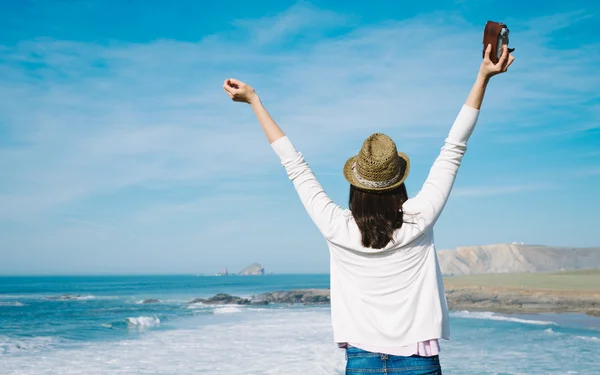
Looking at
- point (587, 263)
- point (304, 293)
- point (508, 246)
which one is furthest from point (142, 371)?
point (508, 246)

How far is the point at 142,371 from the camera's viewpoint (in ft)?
38.1

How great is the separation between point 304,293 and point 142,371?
28208 mm

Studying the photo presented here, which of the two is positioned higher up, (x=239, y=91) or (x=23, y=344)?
(x=239, y=91)

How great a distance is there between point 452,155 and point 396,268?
0.33 meters

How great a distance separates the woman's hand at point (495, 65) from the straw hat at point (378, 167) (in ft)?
0.97

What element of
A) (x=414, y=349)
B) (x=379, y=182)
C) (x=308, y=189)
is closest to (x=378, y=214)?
(x=379, y=182)

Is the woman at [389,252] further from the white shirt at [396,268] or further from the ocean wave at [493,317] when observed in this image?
the ocean wave at [493,317]

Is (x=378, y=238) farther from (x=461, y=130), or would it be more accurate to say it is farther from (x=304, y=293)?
(x=304, y=293)

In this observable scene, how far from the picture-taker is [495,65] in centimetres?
149

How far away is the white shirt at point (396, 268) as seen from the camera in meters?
1.49

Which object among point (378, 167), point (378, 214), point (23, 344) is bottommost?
point (23, 344)

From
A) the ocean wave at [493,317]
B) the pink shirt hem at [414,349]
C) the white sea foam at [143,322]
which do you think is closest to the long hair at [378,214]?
the pink shirt hem at [414,349]

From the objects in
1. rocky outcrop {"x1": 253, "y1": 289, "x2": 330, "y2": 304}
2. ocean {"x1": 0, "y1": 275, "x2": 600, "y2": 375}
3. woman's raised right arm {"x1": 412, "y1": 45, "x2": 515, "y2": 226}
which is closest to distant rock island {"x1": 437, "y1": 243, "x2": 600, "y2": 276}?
rocky outcrop {"x1": 253, "y1": 289, "x2": 330, "y2": 304}

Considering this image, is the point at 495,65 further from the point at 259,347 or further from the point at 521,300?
the point at 521,300
